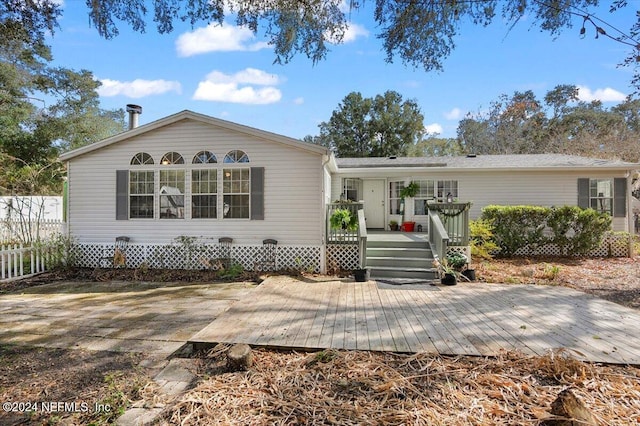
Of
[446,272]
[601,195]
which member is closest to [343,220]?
[446,272]

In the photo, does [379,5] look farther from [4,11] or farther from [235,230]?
[235,230]

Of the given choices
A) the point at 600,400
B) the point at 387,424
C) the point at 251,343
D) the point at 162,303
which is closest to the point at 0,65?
the point at 162,303

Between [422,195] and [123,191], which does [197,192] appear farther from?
[422,195]

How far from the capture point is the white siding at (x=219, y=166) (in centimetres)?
796

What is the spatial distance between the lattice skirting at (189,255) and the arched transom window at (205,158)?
7.12 ft

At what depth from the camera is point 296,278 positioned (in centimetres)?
729

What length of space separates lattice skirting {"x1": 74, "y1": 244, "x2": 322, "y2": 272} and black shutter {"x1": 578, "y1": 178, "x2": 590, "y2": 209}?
904 centimetres

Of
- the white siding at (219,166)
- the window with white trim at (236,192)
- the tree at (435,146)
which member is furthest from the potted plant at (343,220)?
the tree at (435,146)

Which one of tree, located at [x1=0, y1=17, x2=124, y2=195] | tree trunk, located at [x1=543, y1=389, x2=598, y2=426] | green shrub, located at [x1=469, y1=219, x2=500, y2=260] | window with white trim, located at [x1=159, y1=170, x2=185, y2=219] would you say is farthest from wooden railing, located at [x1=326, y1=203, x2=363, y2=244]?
tree, located at [x1=0, y1=17, x2=124, y2=195]

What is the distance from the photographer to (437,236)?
7.57 m

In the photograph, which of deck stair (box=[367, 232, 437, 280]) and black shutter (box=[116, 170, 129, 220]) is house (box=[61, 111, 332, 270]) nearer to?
black shutter (box=[116, 170, 129, 220])

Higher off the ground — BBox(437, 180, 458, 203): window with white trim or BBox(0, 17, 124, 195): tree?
BBox(0, 17, 124, 195): tree

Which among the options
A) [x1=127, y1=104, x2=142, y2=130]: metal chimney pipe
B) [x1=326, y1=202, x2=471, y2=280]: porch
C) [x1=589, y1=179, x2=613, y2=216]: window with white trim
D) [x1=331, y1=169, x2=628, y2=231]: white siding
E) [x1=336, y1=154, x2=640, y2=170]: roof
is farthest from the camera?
[x1=331, y1=169, x2=628, y2=231]: white siding

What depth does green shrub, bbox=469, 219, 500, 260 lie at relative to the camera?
8531mm
